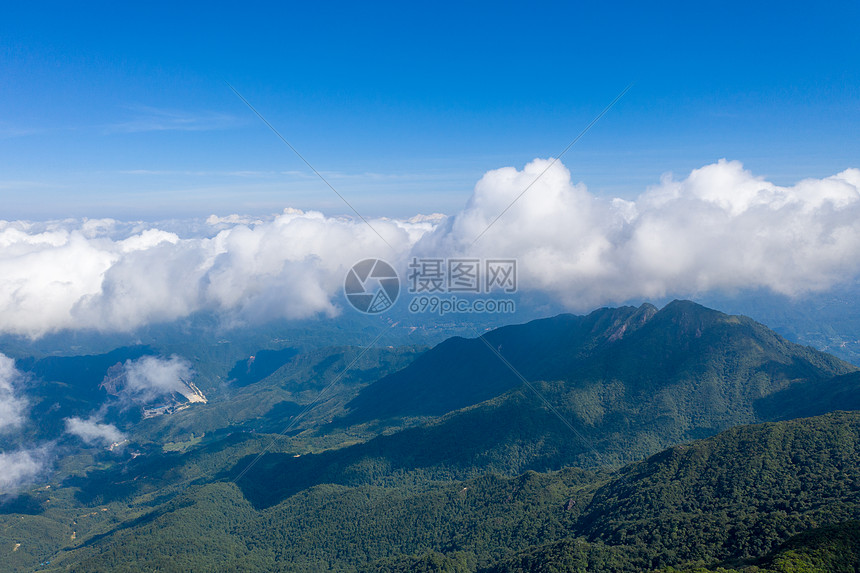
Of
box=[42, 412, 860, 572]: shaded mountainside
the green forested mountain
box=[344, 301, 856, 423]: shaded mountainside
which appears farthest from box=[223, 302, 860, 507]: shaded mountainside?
box=[42, 412, 860, 572]: shaded mountainside

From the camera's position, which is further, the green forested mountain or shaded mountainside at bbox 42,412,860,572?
the green forested mountain

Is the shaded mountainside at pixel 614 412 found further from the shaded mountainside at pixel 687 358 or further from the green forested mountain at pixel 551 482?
the green forested mountain at pixel 551 482

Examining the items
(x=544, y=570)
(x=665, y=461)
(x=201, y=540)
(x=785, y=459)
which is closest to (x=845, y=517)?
(x=785, y=459)

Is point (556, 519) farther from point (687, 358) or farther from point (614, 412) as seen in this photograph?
point (687, 358)

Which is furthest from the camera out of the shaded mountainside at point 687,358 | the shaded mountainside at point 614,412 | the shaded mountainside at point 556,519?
the shaded mountainside at point 687,358

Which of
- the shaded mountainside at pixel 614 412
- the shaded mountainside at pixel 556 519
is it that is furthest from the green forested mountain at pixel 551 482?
the shaded mountainside at pixel 614 412

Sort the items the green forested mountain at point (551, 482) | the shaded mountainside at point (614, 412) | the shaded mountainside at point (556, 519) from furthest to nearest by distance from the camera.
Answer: the shaded mountainside at point (614, 412), the green forested mountain at point (551, 482), the shaded mountainside at point (556, 519)

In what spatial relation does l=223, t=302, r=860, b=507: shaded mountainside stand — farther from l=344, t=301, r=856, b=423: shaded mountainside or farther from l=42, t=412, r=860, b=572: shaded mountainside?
l=42, t=412, r=860, b=572: shaded mountainside

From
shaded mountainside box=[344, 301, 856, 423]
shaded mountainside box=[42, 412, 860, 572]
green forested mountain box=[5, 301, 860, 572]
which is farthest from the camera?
shaded mountainside box=[344, 301, 856, 423]

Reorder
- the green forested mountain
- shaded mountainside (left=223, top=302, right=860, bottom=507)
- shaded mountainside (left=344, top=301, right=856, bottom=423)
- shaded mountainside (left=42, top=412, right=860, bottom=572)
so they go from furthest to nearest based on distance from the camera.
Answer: shaded mountainside (left=344, top=301, right=856, bottom=423)
shaded mountainside (left=223, top=302, right=860, bottom=507)
the green forested mountain
shaded mountainside (left=42, top=412, right=860, bottom=572)
